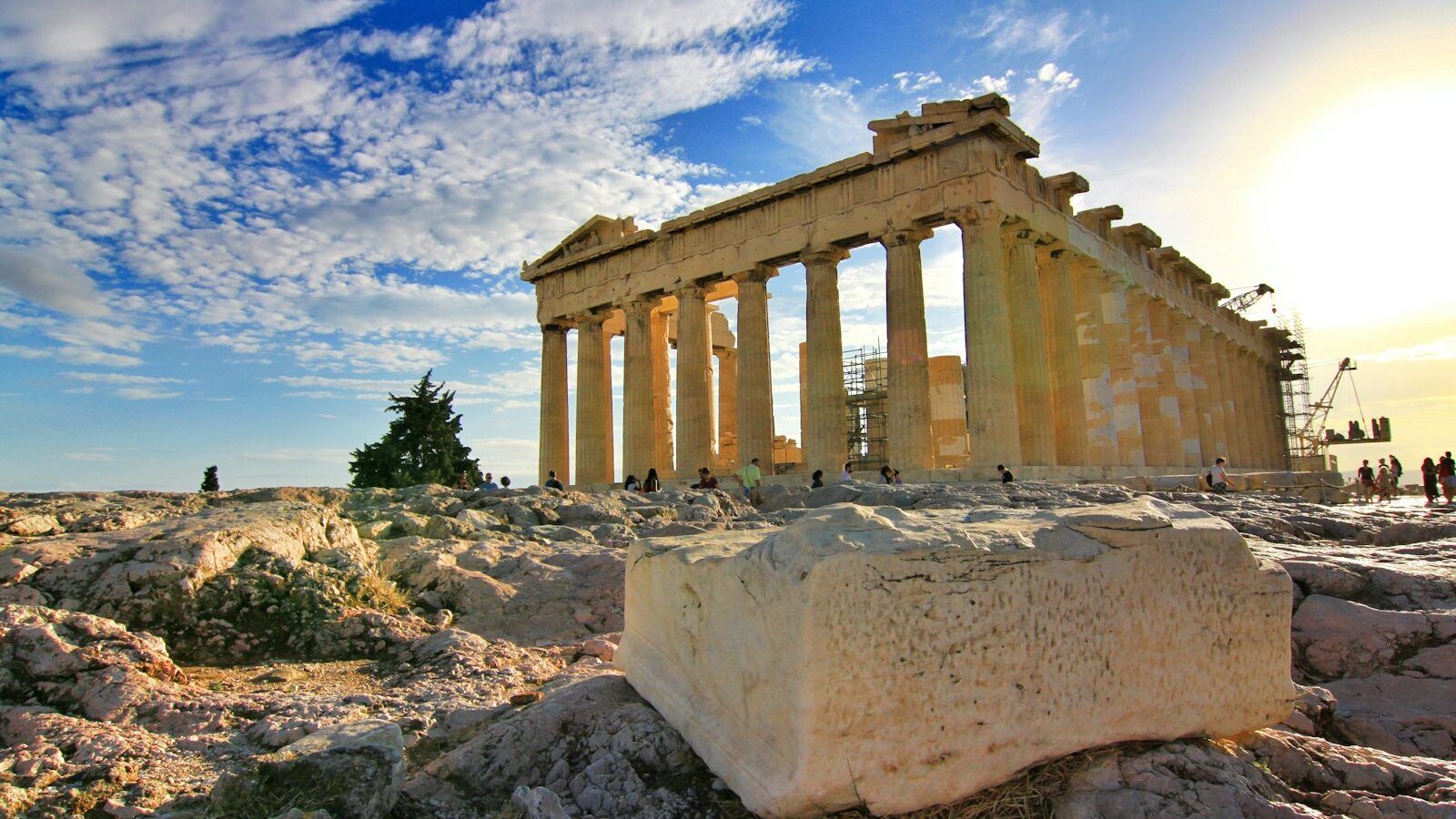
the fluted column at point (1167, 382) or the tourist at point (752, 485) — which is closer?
the tourist at point (752, 485)

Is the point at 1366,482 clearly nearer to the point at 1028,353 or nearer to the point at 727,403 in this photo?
the point at 1028,353

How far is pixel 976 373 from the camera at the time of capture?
824 inches

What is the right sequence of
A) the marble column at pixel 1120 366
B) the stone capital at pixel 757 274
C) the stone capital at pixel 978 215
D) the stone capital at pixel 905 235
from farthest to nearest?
1. the stone capital at pixel 757 274
2. the marble column at pixel 1120 366
3. the stone capital at pixel 905 235
4. the stone capital at pixel 978 215

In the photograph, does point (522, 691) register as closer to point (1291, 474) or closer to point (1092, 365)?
point (1092, 365)

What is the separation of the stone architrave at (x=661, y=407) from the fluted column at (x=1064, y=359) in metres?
12.4

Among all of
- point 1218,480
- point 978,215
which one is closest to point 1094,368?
point 978,215

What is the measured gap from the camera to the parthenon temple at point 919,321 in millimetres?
21219

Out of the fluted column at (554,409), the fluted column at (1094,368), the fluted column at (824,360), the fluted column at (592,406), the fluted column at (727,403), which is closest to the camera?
the fluted column at (824,360)

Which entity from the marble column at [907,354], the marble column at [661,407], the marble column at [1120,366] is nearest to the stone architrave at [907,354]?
the marble column at [907,354]

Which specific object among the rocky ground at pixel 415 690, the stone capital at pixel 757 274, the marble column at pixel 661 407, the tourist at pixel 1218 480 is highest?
the stone capital at pixel 757 274

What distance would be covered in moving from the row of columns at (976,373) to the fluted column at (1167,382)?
5cm

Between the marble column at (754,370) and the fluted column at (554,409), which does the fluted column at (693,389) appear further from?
the fluted column at (554,409)

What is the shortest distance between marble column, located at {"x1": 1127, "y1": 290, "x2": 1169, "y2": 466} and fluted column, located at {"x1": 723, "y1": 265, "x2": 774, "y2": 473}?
36.5 ft

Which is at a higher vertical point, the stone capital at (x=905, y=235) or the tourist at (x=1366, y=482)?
the stone capital at (x=905, y=235)
